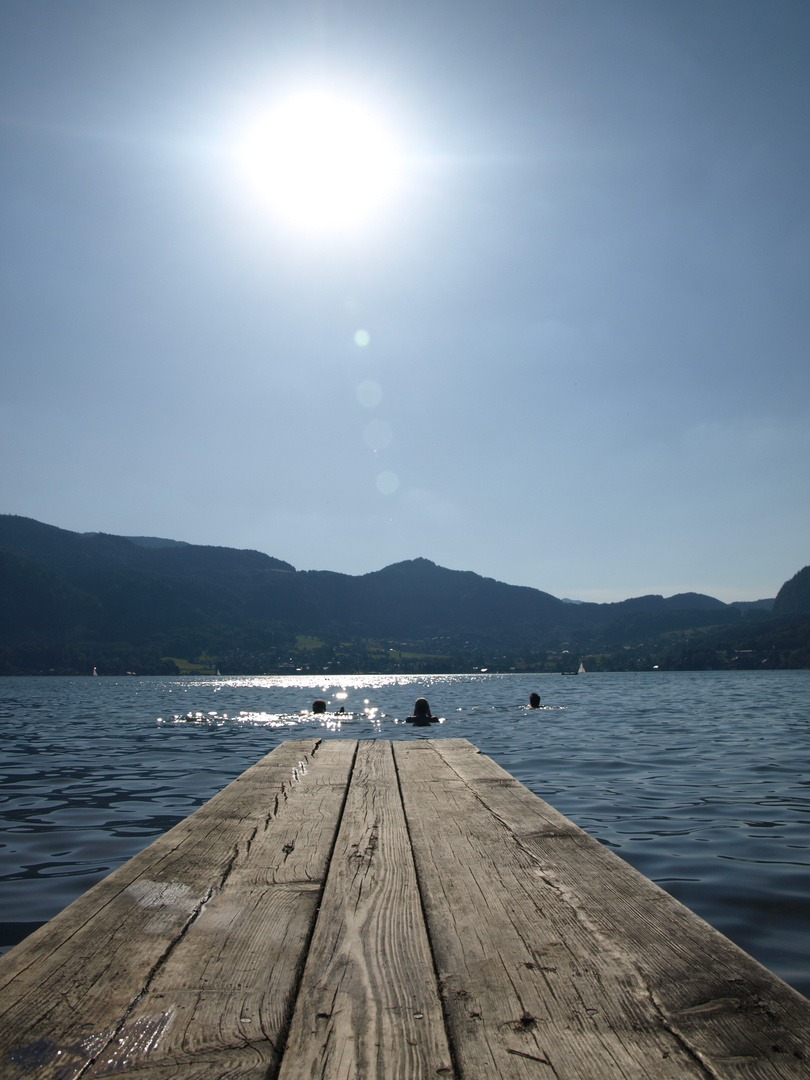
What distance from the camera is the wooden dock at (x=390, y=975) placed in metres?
1.99

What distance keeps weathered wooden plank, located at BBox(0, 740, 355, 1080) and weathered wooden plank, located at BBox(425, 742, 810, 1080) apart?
1342 millimetres

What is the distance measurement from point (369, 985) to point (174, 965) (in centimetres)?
82

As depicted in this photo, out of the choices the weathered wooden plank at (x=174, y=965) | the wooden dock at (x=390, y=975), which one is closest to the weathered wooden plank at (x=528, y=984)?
the wooden dock at (x=390, y=975)

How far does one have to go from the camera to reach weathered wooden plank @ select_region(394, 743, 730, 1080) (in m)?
1.97

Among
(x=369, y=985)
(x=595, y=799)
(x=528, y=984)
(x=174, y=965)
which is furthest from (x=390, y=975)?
(x=595, y=799)

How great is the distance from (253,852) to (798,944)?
462 cm

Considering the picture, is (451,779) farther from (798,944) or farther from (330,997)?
(330,997)

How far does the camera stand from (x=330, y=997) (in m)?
2.36

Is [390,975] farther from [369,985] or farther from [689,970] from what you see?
[689,970]

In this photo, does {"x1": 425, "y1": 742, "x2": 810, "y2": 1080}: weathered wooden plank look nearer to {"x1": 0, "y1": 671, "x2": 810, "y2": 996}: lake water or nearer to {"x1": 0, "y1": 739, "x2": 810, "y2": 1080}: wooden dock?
{"x1": 0, "y1": 739, "x2": 810, "y2": 1080}: wooden dock

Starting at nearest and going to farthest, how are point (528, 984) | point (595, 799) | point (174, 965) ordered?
point (528, 984)
point (174, 965)
point (595, 799)

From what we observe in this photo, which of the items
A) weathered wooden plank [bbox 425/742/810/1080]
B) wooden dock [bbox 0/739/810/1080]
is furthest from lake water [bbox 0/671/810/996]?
wooden dock [bbox 0/739/810/1080]

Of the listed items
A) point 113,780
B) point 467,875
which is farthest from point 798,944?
point 113,780

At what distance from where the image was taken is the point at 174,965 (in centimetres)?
262
